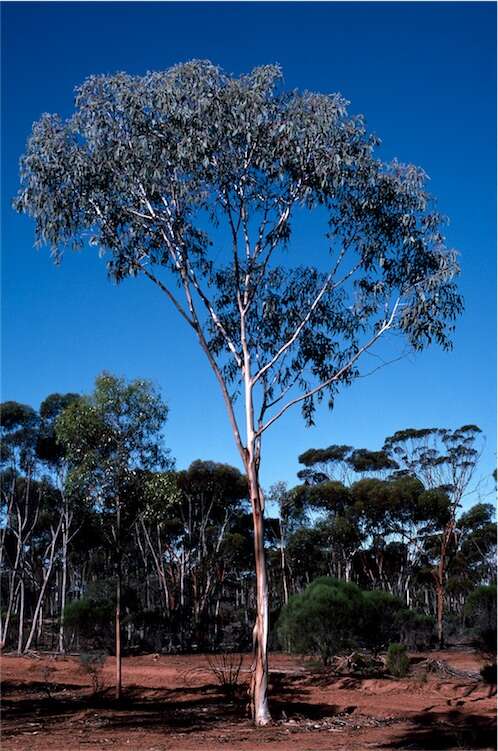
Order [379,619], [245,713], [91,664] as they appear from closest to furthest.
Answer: [245,713] < [91,664] < [379,619]

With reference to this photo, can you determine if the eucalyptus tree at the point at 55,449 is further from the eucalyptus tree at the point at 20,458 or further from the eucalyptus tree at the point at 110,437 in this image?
the eucalyptus tree at the point at 110,437

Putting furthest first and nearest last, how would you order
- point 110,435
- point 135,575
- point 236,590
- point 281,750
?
point 236,590 → point 135,575 → point 110,435 → point 281,750

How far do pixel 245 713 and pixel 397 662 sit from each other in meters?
5.35

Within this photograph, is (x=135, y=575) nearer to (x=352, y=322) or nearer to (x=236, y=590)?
(x=236, y=590)

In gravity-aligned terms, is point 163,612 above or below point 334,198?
below

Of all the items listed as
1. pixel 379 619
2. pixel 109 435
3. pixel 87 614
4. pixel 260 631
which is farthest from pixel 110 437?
pixel 87 614

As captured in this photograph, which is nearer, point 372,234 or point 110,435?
point 372,234

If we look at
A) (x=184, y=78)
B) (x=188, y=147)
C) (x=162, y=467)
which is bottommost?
(x=162, y=467)

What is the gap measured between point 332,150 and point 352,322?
2931mm

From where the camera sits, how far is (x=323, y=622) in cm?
1883

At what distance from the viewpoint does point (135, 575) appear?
38.4m

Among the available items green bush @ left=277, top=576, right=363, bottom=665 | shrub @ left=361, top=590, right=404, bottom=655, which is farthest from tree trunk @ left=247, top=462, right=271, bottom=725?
shrub @ left=361, top=590, right=404, bottom=655

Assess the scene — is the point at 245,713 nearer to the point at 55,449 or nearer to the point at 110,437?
the point at 110,437

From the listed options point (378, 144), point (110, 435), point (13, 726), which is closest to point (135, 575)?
point (110, 435)
